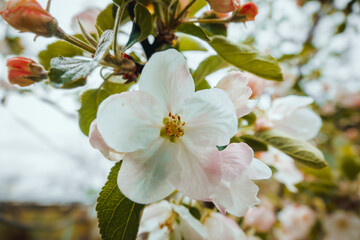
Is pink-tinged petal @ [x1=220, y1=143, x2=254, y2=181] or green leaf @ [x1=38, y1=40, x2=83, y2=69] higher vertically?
green leaf @ [x1=38, y1=40, x2=83, y2=69]

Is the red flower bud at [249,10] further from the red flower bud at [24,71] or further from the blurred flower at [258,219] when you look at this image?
the blurred flower at [258,219]

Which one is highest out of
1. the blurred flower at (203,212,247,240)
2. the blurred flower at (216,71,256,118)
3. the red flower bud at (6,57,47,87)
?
the blurred flower at (216,71,256,118)

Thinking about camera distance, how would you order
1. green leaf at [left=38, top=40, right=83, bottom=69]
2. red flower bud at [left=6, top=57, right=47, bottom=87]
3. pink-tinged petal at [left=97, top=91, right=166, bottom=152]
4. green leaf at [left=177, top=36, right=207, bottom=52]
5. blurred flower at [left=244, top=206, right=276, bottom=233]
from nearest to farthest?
pink-tinged petal at [left=97, top=91, right=166, bottom=152], red flower bud at [left=6, top=57, right=47, bottom=87], green leaf at [left=38, top=40, right=83, bottom=69], green leaf at [left=177, top=36, right=207, bottom=52], blurred flower at [left=244, top=206, right=276, bottom=233]

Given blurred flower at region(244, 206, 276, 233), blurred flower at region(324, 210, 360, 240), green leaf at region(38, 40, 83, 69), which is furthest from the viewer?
blurred flower at region(324, 210, 360, 240)

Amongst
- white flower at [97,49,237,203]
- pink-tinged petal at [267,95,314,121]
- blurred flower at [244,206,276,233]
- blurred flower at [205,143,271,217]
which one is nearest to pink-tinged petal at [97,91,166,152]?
white flower at [97,49,237,203]

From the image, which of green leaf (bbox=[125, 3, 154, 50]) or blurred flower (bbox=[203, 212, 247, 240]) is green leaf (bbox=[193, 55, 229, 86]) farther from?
blurred flower (bbox=[203, 212, 247, 240])

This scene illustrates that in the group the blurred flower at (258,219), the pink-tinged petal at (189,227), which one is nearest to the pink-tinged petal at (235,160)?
the pink-tinged petal at (189,227)
